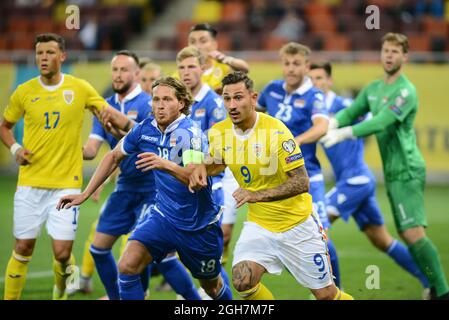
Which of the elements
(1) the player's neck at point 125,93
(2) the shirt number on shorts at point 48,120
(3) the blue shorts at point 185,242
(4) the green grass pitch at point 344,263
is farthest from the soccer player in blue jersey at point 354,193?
(2) the shirt number on shorts at point 48,120

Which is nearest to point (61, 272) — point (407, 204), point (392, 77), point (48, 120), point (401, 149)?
point (48, 120)

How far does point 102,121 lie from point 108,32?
16551 mm

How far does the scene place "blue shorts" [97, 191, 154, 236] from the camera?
9.34 meters

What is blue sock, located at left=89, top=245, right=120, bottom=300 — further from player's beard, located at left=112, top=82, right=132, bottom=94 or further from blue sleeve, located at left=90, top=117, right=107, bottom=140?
player's beard, located at left=112, top=82, right=132, bottom=94

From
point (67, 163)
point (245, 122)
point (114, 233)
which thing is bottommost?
point (114, 233)

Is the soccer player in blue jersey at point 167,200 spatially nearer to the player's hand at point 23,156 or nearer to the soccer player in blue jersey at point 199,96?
the player's hand at point 23,156

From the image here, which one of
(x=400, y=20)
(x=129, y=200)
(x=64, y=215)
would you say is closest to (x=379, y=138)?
(x=129, y=200)

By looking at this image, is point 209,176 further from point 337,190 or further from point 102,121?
point 337,190

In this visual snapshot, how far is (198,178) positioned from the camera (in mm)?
7227

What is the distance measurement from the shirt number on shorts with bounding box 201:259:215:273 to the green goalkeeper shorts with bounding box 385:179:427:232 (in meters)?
2.59

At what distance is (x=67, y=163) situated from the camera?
29.3 ft

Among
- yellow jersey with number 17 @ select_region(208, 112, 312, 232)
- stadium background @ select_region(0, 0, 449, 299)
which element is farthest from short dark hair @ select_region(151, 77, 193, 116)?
stadium background @ select_region(0, 0, 449, 299)

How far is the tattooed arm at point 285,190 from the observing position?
7.16 meters

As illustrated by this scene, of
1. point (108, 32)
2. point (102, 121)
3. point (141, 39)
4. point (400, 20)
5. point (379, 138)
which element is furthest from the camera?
point (141, 39)
